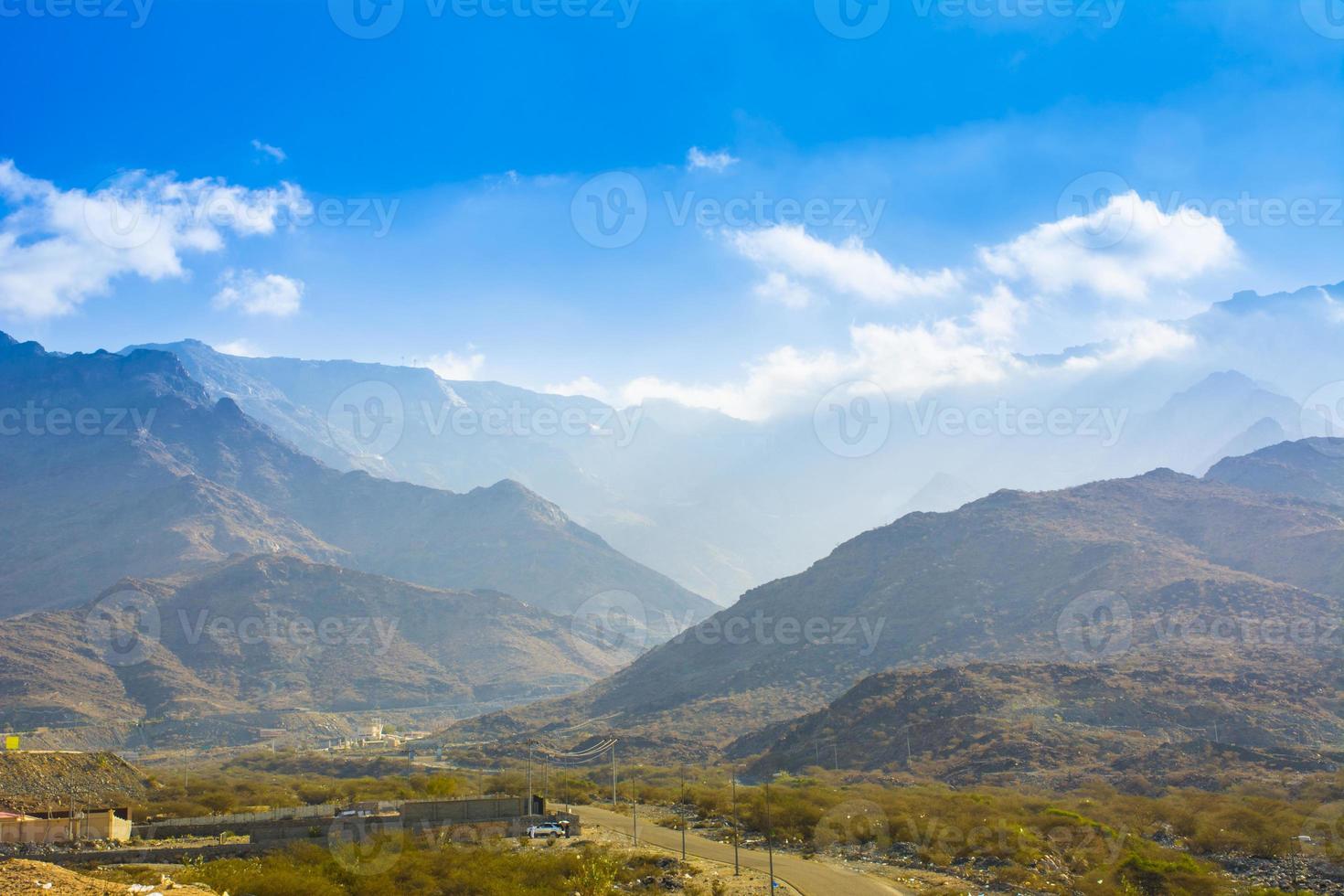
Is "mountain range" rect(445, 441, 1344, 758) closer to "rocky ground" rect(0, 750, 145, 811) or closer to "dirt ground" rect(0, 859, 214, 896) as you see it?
"rocky ground" rect(0, 750, 145, 811)

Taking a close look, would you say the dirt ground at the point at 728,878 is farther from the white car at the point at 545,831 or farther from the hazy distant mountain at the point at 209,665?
the hazy distant mountain at the point at 209,665

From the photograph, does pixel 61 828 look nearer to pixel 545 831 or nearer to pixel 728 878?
pixel 545 831

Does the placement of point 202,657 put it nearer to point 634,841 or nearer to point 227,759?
point 227,759

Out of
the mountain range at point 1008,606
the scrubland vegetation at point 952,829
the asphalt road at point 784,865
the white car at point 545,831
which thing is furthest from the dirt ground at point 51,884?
the mountain range at point 1008,606

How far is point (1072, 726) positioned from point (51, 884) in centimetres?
8534

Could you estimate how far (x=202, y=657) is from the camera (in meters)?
175

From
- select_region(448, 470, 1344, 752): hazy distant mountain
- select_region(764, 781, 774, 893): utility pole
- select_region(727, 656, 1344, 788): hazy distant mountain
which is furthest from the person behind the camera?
select_region(448, 470, 1344, 752): hazy distant mountain

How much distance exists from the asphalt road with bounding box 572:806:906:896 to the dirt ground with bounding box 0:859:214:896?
21402 mm

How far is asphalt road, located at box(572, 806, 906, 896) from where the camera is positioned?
35000mm

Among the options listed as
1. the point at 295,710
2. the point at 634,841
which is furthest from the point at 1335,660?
the point at 295,710

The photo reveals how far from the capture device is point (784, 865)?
1596 inches

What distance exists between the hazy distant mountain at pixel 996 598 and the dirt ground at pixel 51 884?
93.5 meters

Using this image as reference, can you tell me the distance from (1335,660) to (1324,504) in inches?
3353

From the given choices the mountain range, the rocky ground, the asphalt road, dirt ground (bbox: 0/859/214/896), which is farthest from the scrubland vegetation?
the mountain range
